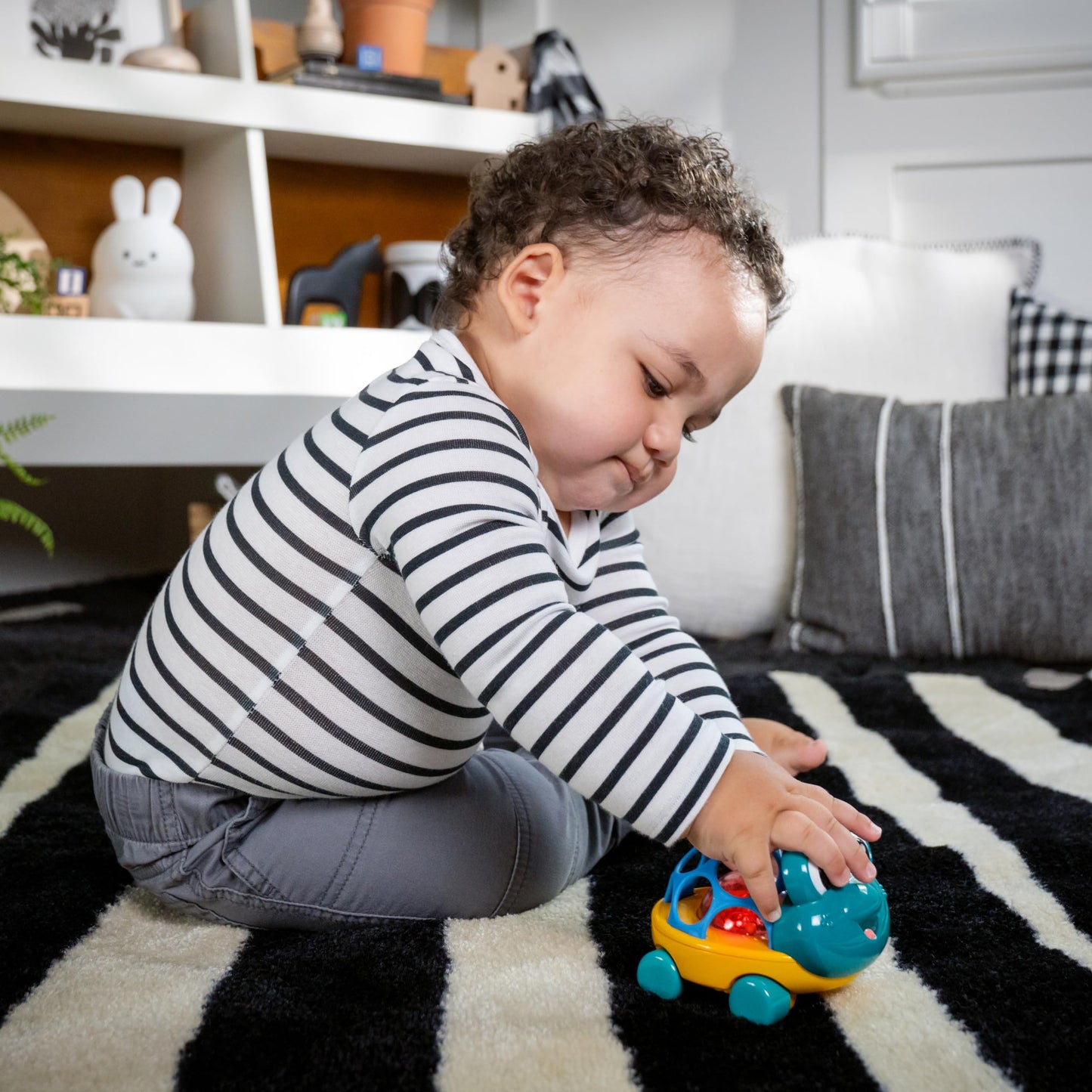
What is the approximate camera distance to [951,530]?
146cm

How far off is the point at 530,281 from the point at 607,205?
7cm

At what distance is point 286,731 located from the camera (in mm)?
722

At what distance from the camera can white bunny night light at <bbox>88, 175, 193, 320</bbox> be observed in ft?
5.82

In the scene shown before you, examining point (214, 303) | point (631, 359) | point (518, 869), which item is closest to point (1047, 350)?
point (631, 359)

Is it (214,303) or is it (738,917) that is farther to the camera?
(214,303)

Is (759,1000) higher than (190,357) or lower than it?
lower

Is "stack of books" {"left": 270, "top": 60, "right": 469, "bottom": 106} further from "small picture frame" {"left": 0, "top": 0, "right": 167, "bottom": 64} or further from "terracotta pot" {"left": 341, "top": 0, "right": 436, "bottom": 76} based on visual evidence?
"small picture frame" {"left": 0, "top": 0, "right": 167, "bottom": 64}

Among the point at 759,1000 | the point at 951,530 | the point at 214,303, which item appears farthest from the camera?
the point at 214,303

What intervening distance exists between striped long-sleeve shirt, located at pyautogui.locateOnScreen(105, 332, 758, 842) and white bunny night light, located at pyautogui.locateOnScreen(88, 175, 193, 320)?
1.10m

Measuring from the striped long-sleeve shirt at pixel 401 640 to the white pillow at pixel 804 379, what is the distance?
0.79m

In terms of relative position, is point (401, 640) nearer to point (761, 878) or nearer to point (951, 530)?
point (761, 878)

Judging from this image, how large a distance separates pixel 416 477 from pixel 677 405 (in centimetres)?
19

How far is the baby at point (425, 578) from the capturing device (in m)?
0.68

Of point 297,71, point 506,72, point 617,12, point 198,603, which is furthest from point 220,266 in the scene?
point 198,603
